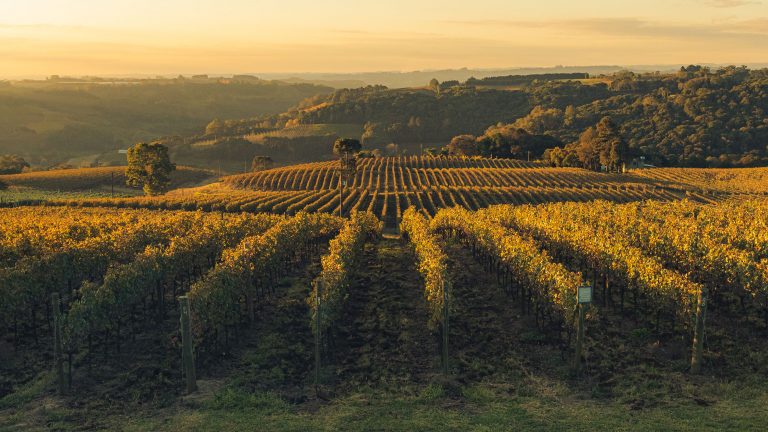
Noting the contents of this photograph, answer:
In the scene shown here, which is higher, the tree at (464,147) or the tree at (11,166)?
the tree at (464,147)

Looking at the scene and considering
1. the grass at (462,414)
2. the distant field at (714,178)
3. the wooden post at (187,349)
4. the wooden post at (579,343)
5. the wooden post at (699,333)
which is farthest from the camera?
the distant field at (714,178)

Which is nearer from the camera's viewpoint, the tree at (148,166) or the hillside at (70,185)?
the tree at (148,166)

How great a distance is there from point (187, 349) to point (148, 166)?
287 feet

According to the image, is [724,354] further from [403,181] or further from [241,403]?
[403,181]

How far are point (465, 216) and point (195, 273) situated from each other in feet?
75.2

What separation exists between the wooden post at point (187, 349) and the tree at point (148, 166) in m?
Answer: 86.8

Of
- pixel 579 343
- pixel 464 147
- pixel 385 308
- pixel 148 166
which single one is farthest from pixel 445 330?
pixel 464 147

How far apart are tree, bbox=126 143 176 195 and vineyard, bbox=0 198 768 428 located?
64733mm

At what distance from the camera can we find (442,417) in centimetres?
1525

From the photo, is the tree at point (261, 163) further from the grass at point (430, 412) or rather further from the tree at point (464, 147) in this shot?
the grass at point (430, 412)

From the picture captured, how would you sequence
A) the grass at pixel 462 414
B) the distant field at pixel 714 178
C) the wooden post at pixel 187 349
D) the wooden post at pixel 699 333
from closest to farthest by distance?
1. the grass at pixel 462 414
2. the wooden post at pixel 187 349
3. the wooden post at pixel 699 333
4. the distant field at pixel 714 178

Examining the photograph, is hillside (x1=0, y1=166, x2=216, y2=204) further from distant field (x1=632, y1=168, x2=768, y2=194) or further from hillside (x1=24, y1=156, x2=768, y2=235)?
distant field (x1=632, y1=168, x2=768, y2=194)

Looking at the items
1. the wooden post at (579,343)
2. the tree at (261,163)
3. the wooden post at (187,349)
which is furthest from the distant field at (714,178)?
the wooden post at (187,349)

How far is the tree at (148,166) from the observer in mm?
98250
